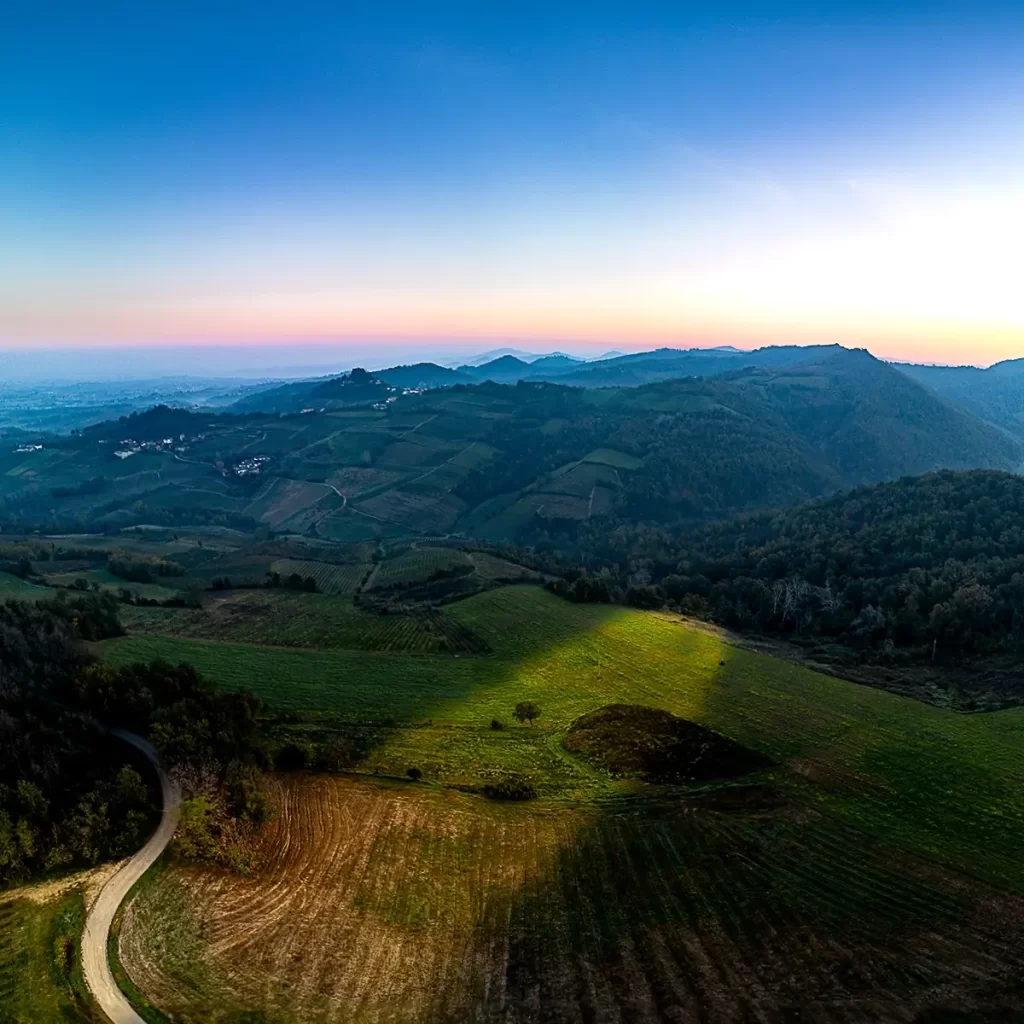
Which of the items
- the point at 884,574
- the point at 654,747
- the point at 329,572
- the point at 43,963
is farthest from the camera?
the point at 329,572

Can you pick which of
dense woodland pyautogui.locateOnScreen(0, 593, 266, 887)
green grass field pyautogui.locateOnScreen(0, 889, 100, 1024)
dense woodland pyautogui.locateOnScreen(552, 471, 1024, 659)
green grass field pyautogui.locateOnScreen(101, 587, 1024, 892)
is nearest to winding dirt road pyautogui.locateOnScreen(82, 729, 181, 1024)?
green grass field pyautogui.locateOnScreen(0, 889, 100, 1024)

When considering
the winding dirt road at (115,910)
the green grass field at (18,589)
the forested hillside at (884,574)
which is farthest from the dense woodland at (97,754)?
the forested hillside at (884,574)

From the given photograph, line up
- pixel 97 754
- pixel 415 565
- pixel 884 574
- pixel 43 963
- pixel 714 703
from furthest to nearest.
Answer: pixel 415 565
pixel 884 574
pixel 714 703
pixel 97 754
pixel 43 963

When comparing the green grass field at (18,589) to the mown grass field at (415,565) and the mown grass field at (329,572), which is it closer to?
the mown grass field at (329,572)

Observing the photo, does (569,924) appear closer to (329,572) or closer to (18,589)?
(18,589)

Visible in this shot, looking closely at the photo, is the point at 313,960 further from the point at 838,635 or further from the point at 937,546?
the point at 937,546

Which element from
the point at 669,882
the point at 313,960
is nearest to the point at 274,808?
the point at 313,960

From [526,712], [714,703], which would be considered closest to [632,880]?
[526,712]
